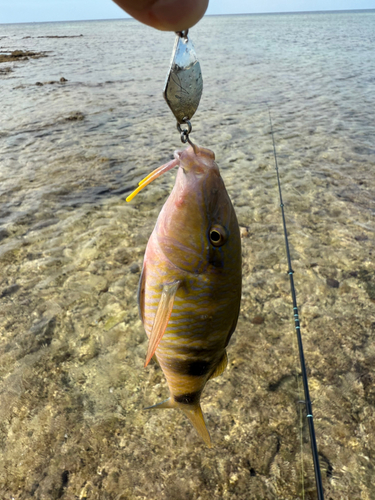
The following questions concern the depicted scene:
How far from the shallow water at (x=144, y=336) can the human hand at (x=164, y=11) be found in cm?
284

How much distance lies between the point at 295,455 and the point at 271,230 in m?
3.38

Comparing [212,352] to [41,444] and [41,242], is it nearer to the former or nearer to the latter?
[41,444]

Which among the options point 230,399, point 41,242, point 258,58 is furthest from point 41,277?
point 258,58

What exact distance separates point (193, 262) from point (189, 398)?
88cm

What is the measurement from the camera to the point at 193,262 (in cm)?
155

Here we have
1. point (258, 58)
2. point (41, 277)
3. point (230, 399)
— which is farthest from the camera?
point (258, 58)

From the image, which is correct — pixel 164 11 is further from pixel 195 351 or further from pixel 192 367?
pixel 192 367

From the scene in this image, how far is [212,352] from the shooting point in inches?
67.4

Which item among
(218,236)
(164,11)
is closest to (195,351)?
(218,236)

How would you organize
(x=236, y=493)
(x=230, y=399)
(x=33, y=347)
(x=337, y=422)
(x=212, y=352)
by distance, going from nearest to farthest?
(x=212, y=352)
(x=236, y=493)
(x=337, y=422)
(x=230, y=399)
(x=33, y=347)

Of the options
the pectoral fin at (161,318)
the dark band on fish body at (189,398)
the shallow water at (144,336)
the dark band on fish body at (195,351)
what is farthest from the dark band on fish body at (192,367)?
the shallow water at (144,336)

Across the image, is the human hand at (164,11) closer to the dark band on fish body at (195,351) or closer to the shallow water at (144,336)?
the dark band on fish body at (195,351)

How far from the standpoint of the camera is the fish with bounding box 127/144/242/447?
4.94 feet

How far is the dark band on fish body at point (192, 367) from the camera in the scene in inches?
68.5
